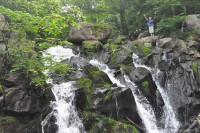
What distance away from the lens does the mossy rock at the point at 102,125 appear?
6727mm

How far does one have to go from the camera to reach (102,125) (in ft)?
22.5

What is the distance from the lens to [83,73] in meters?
9.78

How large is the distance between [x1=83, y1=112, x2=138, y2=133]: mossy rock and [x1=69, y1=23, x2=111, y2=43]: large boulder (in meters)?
9.15

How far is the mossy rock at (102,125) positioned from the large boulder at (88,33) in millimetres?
9150

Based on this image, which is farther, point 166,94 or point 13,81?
point 166,94

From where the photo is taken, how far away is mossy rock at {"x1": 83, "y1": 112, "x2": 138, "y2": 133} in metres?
6.73

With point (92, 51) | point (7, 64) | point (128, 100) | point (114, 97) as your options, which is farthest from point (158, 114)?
point (7, 64)

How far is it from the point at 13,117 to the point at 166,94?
9.05 m

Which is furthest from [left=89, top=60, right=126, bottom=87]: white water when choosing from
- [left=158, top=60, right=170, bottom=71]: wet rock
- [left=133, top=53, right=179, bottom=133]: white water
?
[left=158, top=60, right=170, bottom=71]: wet rock

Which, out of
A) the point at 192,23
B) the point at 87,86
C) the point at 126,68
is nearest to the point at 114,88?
the point at 87,86

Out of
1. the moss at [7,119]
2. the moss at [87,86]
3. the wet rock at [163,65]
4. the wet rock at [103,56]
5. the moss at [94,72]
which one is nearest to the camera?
the moss at [7,119]

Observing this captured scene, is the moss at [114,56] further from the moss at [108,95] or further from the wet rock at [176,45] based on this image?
the wet rock at [176,45]

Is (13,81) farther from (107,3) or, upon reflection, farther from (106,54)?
(107,3)

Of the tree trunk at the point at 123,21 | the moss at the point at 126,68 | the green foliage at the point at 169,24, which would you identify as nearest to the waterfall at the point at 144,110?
the moss at the point at 126,68
